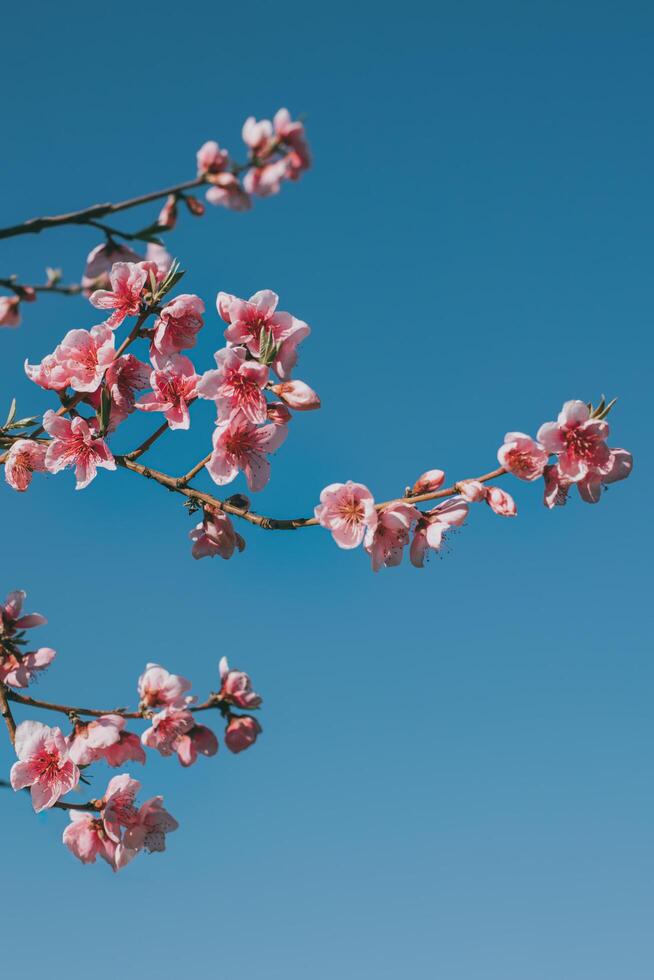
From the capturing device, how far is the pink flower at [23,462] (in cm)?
450

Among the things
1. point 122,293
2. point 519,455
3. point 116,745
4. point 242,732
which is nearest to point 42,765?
point 116,745

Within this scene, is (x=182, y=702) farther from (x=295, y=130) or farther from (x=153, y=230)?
(x=295, y=130)

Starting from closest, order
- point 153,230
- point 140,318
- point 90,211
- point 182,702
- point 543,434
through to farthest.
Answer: point 90,211
point 153,230
point 182,702
point 543,434
point 140,318

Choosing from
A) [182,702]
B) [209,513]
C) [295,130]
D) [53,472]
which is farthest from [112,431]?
[295,130]

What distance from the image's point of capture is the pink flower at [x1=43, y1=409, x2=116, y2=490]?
438cm

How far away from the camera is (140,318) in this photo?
435cm

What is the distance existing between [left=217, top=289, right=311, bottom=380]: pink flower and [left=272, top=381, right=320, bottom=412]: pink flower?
0.24 metres

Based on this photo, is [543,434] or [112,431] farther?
[112,431]

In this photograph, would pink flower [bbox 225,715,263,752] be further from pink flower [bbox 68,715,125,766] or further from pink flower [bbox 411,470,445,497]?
pink flower [bbox 411,470,445,497]

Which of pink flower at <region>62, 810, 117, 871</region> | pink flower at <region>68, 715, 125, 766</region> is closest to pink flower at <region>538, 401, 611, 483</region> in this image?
pink flower at <region>68, 715, 125, 766</region>

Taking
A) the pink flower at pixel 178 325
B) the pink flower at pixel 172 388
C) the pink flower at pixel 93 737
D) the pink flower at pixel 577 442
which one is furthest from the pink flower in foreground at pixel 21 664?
the pink flower at pixel 577 442

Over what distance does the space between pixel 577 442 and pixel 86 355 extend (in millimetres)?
2294

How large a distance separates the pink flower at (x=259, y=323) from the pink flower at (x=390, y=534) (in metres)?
0.80

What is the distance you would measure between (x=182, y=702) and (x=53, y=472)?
1418mm
